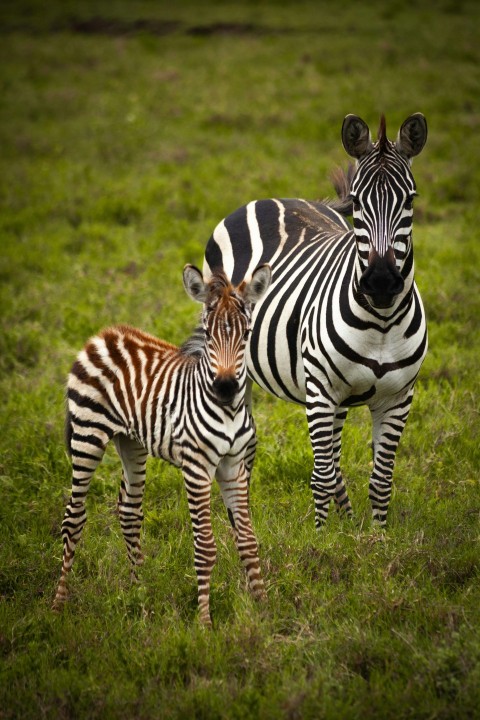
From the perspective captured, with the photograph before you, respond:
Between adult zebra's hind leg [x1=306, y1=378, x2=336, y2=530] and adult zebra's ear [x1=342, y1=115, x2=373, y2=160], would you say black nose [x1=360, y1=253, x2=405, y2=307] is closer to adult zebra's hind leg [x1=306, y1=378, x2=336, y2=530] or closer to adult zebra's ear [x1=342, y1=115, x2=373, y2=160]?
adult zebra's ear [x1=342, y1=115, x2=373, y2=160]

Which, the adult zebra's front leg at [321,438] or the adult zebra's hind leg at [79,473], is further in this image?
the adult zebra's front leg at [321,438]

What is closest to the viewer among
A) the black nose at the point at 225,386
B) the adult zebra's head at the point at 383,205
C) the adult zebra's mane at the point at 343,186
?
the black nose at the point at 225,386

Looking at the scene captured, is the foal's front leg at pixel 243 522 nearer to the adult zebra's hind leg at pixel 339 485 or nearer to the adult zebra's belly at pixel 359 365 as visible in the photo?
the adult zebra's belly at pixel 359 365

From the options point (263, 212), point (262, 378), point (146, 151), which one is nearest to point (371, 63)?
point (146, 151)

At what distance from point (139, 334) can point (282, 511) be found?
5.68 ft

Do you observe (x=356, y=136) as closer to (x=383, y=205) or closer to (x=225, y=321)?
(x=383, y=205)

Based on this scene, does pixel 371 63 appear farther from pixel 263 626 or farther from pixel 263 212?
pixel 263 626

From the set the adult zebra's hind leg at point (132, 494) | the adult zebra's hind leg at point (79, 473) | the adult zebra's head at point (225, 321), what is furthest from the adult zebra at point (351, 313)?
the adult zebra's hind leg at point (79, 473)

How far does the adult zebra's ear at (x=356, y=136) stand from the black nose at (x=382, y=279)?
2.63 feet

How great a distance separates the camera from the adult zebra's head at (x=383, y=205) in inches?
193

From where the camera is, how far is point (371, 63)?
18.4m

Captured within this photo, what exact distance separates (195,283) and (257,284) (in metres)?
0.36

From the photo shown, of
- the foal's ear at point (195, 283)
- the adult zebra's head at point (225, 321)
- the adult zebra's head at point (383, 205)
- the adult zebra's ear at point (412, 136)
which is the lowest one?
the adult zebra's head at point (225, 321)

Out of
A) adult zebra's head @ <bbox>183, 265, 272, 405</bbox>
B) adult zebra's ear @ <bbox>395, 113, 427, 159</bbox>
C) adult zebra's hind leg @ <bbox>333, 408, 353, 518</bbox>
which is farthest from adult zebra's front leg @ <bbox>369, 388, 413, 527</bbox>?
adult zebra's ear @ <bbox>395, 113, 427, 159</bbox>
